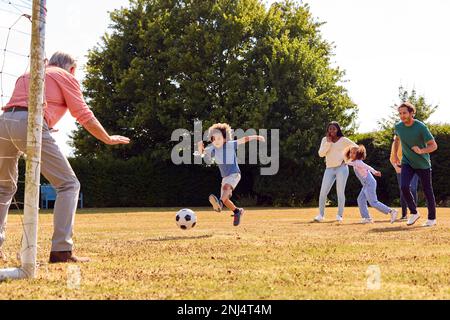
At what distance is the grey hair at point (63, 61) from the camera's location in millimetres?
6723

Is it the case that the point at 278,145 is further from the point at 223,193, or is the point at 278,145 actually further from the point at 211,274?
the point at 211,274

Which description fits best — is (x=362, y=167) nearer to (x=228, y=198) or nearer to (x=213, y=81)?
(x=228, y=198)

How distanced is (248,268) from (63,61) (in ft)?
9.58

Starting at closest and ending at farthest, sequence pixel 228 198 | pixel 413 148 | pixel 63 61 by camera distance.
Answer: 1. pixel 63 61
2. pixel 413 148
3. pixel 228 198

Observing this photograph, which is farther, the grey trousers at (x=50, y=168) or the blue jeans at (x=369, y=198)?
the blue jeans at (x=369, y=198)

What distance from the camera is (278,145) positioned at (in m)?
29.4

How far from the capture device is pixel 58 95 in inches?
254

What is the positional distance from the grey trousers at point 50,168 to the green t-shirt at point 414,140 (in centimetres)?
703

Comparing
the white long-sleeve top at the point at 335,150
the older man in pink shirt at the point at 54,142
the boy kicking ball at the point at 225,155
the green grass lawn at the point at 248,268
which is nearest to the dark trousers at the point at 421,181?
the white long-sleeve top at the point at 335,150

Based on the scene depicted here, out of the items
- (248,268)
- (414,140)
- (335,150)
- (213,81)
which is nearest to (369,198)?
(335,150)

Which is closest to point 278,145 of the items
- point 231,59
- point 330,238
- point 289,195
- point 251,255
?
point 289,195

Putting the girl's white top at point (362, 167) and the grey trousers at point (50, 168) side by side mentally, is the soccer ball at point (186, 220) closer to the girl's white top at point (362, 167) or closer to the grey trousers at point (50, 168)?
the girl's white top at point (362, 167)

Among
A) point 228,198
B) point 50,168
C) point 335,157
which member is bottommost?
point 228,198

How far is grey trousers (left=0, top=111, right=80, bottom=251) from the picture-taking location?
20.4ft
